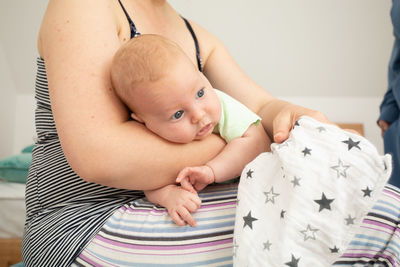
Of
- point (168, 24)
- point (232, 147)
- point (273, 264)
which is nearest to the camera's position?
point (273, 264)

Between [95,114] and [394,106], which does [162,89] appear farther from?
[394,106]

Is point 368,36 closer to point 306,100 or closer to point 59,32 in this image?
point 306,100

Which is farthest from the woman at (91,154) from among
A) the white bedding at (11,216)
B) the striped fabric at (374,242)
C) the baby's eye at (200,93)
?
the white bedding at (11,216)

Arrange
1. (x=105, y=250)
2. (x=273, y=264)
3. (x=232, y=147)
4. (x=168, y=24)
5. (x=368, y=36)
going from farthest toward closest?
1. (x=368, y=36)
2. (x=168, y=24)
3. (x=232, y=147)
4. (x=105, y=250)
5. (x=273, y=264)

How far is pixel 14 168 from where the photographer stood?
1.95 metres

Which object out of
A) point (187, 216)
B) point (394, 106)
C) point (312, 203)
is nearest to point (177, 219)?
point (187, 216)

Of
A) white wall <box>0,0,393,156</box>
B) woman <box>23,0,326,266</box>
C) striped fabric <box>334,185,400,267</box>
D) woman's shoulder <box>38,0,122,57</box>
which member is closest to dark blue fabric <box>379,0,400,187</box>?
white wall <box>0,0,393,156</box>

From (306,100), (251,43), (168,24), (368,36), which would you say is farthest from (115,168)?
(368,36)

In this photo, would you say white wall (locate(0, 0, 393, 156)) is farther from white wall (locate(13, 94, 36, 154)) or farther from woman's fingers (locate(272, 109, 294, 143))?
woman's fingers (locate(272, 109, 294, 143))

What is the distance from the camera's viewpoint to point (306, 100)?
8.89 feet

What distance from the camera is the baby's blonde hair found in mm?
711

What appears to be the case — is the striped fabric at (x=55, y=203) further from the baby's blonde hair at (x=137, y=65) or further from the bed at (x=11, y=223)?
the bed at (x=11, y=223)

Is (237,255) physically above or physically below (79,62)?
below

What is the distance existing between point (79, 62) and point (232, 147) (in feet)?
1.26
